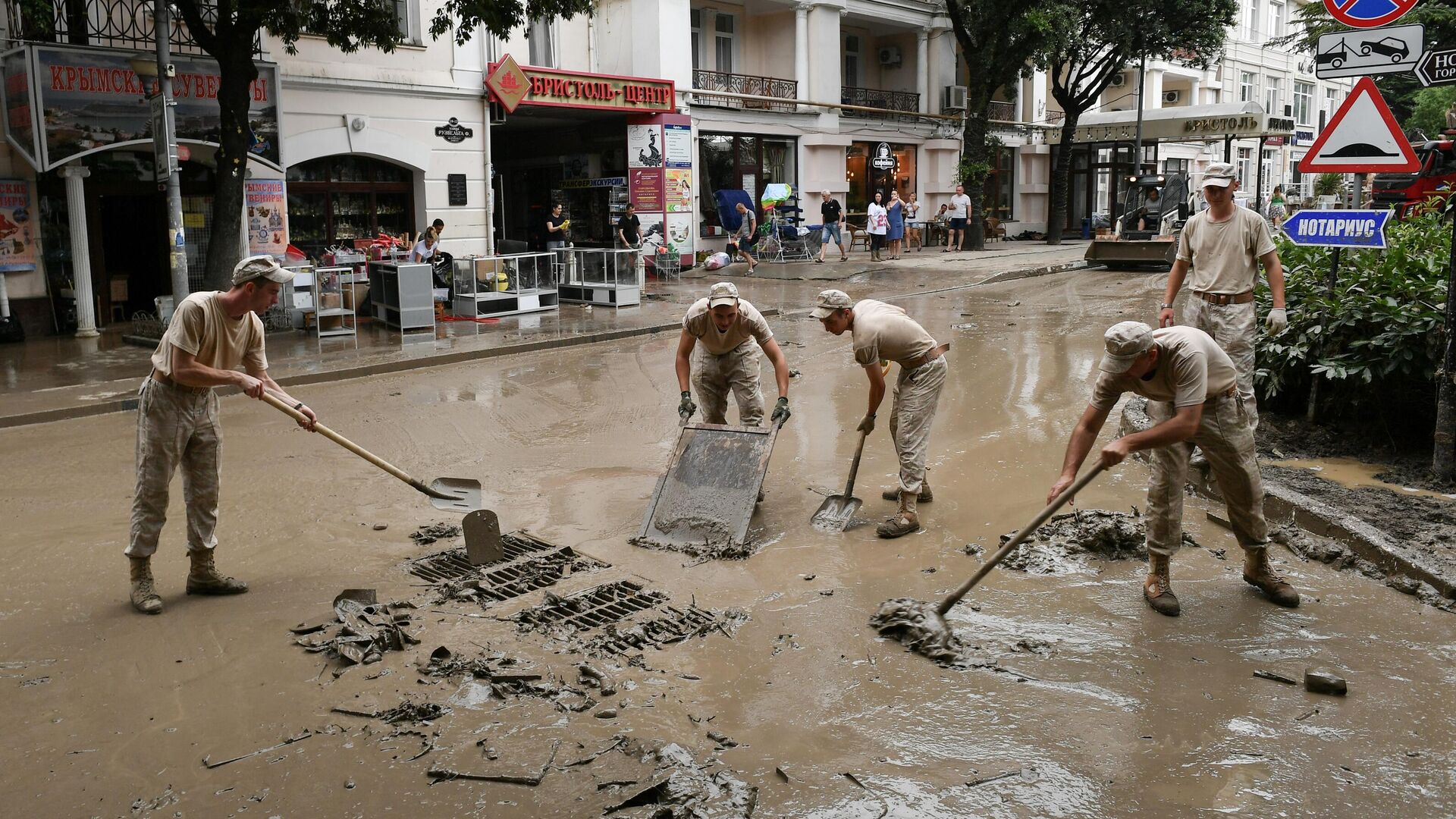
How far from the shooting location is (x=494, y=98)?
1962 centimetres

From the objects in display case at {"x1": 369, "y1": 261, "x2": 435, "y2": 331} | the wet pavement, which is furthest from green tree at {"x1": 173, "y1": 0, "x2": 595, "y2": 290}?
the wet pavement

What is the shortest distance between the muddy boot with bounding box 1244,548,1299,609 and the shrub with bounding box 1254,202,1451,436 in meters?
2.38

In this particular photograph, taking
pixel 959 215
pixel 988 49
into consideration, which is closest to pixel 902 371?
pixel 959 215

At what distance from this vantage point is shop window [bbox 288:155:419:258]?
17.9 metres

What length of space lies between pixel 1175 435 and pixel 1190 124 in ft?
86.9

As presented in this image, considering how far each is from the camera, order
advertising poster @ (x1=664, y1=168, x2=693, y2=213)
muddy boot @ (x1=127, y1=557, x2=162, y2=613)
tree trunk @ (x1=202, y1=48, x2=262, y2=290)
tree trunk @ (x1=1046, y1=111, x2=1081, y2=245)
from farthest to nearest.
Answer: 1. tree trunk @ (x1=1046, y1=111, x2=1081, y2=245)
2. advertising poster @ (x1=664, y1=168, x2=693, y2=213)
3. tree trunk @ (x1=202, y1=48, x2=262, y2=290)
4. muddy boot @ (x1=127, y1=557, x2=162, y2=613)

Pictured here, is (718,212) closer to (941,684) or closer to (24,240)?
(24,240)

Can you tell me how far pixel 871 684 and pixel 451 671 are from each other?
1715mm

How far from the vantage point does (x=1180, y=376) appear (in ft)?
15.7

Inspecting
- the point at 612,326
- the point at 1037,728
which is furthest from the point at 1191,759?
the point at 612,326

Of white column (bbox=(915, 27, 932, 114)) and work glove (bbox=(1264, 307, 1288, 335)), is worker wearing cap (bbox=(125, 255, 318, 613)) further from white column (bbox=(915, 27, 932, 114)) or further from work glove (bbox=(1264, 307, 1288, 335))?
white column (bbox=(915, 27, 932, 114))

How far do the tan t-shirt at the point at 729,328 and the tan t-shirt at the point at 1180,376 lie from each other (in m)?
2.34

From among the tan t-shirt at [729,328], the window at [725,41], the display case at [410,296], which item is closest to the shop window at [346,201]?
the display case at [410,296]

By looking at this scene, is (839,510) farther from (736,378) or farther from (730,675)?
(730,675)
